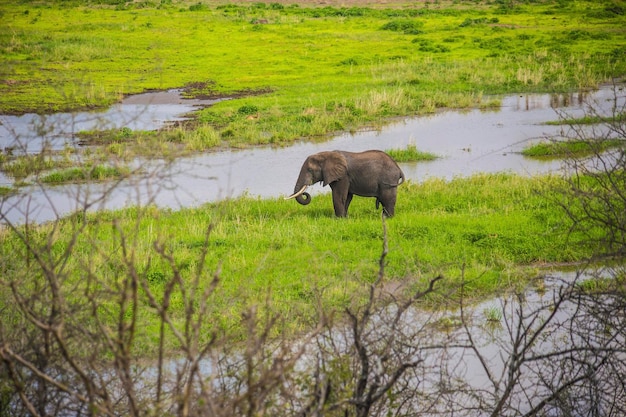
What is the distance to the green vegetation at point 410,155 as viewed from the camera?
20.0 meters

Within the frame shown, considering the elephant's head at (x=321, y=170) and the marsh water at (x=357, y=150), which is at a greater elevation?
the elephant's head at (x=321, y=170)

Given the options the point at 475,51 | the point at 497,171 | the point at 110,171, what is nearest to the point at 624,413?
the point at 497,171

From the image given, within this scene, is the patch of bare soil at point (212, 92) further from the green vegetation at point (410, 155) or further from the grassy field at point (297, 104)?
the green vegetation at point (410, 155)

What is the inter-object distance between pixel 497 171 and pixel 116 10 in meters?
41.5

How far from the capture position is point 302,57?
37.2 meters

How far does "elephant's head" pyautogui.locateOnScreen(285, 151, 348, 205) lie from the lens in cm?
1403

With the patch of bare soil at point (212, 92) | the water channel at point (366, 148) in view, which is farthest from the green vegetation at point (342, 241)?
the patch of bare soil at point (212, 92)

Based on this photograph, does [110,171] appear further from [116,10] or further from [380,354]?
[116,10]

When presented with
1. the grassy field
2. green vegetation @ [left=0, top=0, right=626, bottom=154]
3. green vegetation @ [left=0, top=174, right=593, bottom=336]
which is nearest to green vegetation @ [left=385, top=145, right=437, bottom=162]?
the grassy field

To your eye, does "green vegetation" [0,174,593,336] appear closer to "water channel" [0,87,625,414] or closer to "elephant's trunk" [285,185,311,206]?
"elephant's trunk" [285,185,311,206]

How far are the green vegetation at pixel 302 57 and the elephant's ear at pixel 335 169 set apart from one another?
519 centimetres

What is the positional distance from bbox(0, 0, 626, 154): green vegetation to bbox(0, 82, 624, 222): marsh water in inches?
42.0

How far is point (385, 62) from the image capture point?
3462cm

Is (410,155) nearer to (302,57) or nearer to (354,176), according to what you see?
(354,176)
